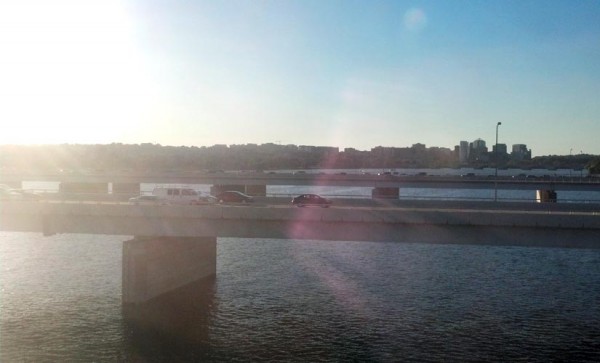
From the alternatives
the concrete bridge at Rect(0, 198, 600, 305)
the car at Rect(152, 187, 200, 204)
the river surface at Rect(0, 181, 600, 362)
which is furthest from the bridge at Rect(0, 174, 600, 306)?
the car at Rect(152, 187, 200, 204)

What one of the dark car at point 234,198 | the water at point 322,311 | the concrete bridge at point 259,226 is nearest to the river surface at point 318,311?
the water at point 322,311

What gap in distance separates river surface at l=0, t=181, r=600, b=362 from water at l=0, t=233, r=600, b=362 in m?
0.07

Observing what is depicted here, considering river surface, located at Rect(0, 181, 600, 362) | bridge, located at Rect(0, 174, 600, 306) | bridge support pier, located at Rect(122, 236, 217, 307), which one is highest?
bridge, located at Rect(0, 174, 600, 306)

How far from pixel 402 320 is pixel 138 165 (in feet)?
403

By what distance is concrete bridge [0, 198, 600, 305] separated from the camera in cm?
2395

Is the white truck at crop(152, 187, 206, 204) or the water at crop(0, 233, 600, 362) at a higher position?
the white truck at crop(152, 187, 206, 204)

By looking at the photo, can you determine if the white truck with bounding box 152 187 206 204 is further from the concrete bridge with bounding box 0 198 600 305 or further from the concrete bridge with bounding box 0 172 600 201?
the concrete bridge with bounding box 0 172 600 201

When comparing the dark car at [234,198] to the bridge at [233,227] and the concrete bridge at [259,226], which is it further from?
the concrete bridge at [259,226]

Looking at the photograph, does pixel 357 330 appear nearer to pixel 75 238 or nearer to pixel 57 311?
pixel 57 311

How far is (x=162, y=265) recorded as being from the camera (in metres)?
31.6

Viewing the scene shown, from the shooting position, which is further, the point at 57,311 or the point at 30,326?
the point at 57,311

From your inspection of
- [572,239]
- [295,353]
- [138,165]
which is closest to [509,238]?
[572,239]

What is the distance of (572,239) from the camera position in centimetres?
2366

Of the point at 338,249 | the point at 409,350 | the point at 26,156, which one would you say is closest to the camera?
the point at 409,350
